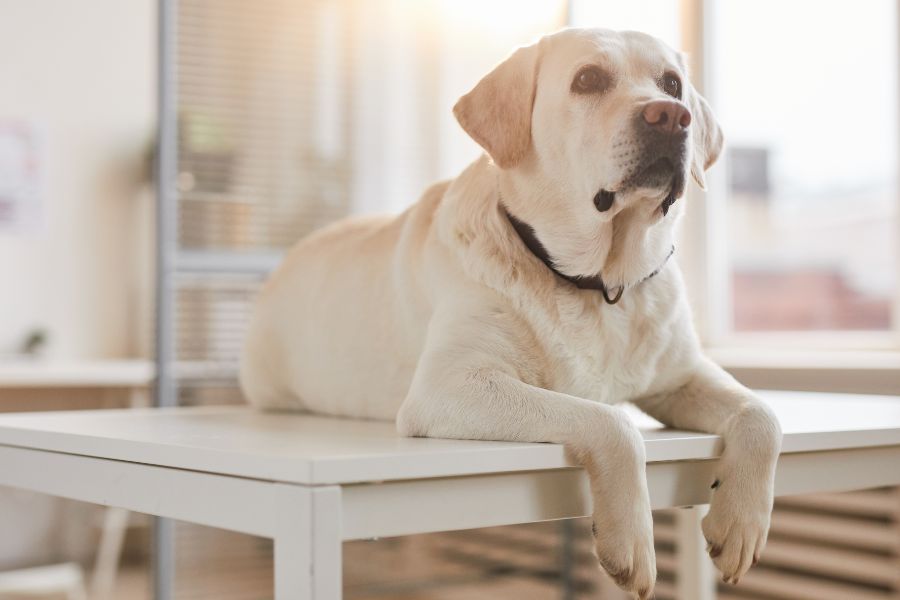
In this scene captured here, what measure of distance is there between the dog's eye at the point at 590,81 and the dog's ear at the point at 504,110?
0.07m

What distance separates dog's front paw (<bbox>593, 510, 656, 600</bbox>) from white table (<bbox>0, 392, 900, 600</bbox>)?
1.9 inches

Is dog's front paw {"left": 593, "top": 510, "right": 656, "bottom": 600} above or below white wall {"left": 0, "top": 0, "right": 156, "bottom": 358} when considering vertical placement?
below

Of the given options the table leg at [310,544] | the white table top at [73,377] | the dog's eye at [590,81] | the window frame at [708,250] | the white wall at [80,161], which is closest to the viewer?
the table leg at [310,544]

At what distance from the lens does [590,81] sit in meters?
1.18

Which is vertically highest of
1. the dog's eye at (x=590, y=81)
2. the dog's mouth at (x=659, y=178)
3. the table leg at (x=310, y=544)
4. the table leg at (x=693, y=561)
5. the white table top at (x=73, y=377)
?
the dog's eye at (x=590, y=81)

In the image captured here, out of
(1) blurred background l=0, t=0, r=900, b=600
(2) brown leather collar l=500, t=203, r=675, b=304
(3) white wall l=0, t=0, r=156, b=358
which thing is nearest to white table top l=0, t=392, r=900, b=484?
(2) brown leather collar l=500, t=203, r=675, b=304

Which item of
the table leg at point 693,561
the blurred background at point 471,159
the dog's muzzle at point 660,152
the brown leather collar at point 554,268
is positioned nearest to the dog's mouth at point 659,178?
the dog's muzzle at point 660,152

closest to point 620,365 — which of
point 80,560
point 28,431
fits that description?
point 28,431

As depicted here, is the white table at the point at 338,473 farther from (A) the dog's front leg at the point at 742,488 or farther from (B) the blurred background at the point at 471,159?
(B) the blurred background at the point at 471,159

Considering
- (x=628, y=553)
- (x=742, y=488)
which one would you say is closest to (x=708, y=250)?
(x=742, y=488)

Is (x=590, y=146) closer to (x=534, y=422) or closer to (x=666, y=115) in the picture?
(x=666, y=115)

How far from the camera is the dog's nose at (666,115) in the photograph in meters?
1.07

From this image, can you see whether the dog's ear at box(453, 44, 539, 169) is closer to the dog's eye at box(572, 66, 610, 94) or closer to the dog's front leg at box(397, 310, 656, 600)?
the dog's eye at box(572, 66, 610, 94)

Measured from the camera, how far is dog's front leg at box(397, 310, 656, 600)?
0.93 metres
